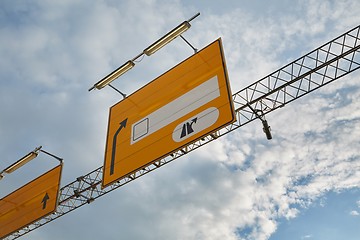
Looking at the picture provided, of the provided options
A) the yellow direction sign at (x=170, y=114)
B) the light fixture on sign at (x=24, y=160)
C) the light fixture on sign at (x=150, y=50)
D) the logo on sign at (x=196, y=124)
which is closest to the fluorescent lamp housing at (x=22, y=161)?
the light fixture on sign at (x=24, y=160)

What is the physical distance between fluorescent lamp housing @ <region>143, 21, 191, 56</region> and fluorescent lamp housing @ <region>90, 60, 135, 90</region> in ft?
2.95

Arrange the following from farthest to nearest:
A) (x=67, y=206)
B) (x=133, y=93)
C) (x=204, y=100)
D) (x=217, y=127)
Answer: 1. (x=67, y=206)
2. (x=133, y=93)
3. (x=204, y=100)
4. (x=217, y=127)

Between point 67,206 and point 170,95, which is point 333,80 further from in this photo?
→ point 67,206

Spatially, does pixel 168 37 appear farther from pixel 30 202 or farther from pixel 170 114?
pixel 30 202

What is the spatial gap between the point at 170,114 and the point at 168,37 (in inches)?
88.3

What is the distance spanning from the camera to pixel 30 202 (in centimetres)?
1473

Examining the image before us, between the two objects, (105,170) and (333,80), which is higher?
(333,80)

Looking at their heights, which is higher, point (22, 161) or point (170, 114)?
point (22, 161)

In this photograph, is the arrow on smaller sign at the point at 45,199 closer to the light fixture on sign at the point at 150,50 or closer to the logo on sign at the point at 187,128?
the light fixture on sign at the point at 150,50

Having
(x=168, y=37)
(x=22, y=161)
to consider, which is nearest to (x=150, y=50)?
(x=168, y=37)

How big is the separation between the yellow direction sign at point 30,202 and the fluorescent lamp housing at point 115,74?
4.82 m

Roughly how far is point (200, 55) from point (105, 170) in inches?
182

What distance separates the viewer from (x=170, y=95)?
10.6m

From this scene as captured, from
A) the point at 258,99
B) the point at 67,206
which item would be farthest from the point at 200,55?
the point at 67,206
